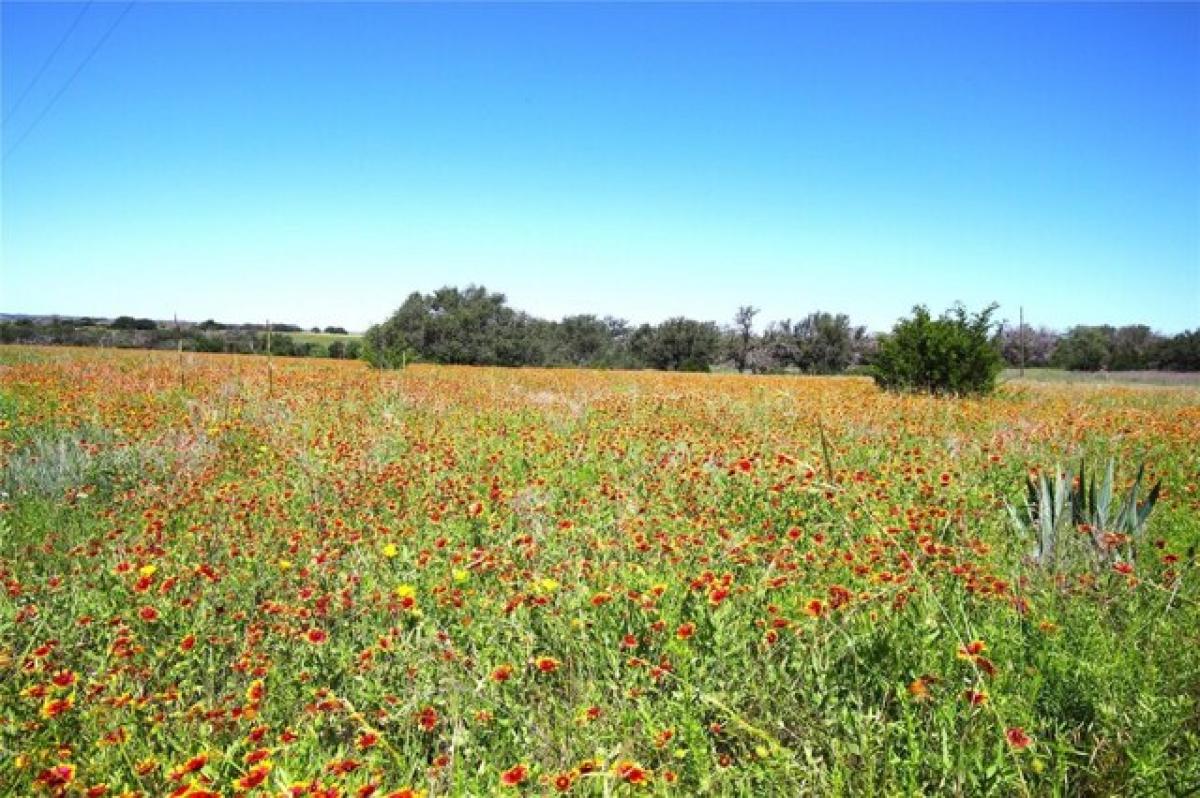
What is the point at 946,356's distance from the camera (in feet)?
51.2

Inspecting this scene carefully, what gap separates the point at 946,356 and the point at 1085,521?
13327 mm

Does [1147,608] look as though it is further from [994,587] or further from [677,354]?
[677,354]

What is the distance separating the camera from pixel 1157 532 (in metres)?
4.26

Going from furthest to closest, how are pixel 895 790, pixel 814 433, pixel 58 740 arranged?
1. pixel 814 433
2. pixel 58 740
3. pixel 895 790

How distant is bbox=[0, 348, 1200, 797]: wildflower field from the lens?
73.0 inches

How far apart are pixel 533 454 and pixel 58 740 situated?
4271mm

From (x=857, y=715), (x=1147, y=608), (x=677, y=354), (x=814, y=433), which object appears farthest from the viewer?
(x=677, y=354)

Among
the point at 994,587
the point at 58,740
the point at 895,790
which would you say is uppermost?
A: the point at 994,587

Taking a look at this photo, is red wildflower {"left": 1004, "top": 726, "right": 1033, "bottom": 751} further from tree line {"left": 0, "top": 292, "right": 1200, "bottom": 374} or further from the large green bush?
tree line {"left": 0, "top": 292, "right": 1200, "bottom": 374}

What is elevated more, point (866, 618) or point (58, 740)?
point (866, 618)

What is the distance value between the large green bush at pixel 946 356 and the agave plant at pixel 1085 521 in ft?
39.3

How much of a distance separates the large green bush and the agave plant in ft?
39.3

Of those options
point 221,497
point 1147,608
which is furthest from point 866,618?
point 221,497

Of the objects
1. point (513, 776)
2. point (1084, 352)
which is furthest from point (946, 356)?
point (1084, 352)
